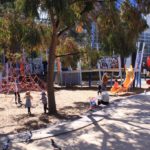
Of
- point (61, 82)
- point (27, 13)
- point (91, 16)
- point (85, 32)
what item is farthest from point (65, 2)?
point (61, 82)

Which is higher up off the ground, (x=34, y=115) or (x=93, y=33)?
(x=93, y=33)

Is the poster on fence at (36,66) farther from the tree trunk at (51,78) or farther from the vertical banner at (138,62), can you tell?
the tree trunk at (51,78)

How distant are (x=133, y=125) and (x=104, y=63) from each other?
46.9 feet

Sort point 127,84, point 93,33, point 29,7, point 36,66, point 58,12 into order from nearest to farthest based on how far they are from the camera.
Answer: point 58,12 → point 29,7 → point 93,33 → point 127,84 → point 36,66

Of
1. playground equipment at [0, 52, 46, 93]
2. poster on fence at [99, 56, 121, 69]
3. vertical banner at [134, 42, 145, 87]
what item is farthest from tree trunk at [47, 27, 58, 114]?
vertical banner at [134, 42, 145, 87]

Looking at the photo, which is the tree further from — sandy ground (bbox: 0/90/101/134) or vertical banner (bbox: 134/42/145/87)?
vertical banner (bbox: 134/42/145/87)

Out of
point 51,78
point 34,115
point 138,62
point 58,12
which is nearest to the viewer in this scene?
point 58,12

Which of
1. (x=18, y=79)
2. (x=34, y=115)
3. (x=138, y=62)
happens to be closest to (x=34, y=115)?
(x=34, y=115)

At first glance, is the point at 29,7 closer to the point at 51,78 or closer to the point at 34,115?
the point at 51,78

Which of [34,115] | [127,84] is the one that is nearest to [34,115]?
[34,115]

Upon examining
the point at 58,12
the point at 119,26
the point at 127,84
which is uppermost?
the point at 119,26

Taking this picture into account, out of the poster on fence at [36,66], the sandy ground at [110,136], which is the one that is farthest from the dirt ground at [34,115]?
the poster on fence at [36,66]

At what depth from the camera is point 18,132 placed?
36.0ft

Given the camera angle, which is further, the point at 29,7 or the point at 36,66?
the point at 36,66
